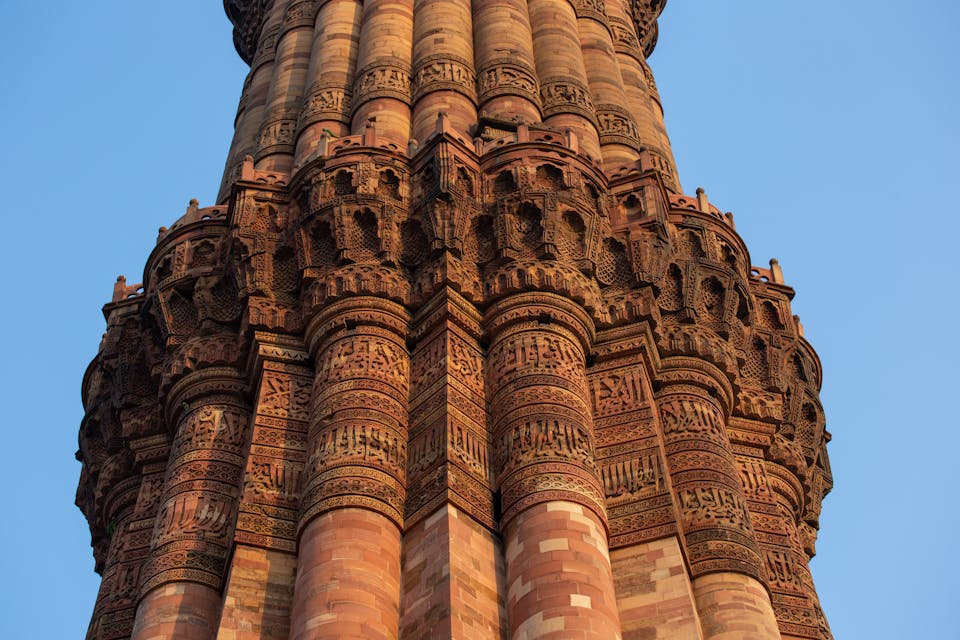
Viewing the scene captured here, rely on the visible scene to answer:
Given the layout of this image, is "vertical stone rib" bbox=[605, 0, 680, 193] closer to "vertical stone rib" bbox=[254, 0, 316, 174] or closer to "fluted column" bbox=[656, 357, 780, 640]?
"fluted column" bbox=[656, 357, 780, 640]

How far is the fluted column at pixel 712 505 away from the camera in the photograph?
10438mm

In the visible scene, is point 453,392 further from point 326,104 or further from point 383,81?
point 326,104

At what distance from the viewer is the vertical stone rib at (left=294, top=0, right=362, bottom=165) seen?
15078 millimetres

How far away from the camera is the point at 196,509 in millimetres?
11148

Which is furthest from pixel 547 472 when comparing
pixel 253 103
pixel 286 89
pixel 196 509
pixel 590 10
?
pixel 590 10

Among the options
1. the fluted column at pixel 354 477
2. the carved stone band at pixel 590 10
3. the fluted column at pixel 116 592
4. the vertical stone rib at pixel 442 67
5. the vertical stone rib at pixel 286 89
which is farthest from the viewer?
the carved stone band at pixel 590 10

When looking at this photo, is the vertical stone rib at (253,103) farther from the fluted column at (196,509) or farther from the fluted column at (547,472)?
the fluted column at (547,472)

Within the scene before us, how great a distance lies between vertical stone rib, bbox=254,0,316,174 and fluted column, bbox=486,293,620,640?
4.04 m

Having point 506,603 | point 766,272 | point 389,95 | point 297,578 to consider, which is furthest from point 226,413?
point 766,272

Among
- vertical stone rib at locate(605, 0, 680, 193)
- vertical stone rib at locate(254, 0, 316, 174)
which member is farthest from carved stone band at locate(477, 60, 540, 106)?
vertical stone rib at locate(254, 0, 316, 174)

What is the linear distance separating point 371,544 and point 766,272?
620 centimetres

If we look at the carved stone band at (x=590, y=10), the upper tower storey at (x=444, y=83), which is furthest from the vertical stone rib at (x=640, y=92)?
the carved stone band at (x=590, y=10)

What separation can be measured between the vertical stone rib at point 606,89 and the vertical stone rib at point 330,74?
8.51 feet

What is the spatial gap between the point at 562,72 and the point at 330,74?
2441 millimetres
